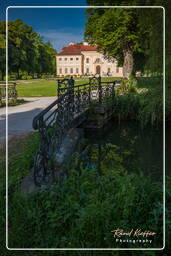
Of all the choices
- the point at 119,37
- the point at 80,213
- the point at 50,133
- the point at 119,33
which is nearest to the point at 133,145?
the point at 50,133

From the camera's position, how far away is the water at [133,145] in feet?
19.6

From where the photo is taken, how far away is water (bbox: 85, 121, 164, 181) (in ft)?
19.6

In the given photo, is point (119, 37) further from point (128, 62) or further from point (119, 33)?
point (128, 62)

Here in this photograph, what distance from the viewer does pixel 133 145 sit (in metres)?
7.89

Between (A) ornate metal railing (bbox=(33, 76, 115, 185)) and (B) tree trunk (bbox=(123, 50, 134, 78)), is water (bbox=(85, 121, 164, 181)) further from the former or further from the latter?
(B) tree trunk (bbox=(123, 50, 134, 78))

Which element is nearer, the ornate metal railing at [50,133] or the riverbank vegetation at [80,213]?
the riverbank vegetation at [80,213]

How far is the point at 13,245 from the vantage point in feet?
7.98

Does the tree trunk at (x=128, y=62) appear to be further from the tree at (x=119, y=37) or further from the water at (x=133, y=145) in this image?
the water at (x=133, y=145)

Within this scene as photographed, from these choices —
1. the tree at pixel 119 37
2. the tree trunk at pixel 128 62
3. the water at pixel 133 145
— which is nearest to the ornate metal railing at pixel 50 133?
the water at pixel 133 145

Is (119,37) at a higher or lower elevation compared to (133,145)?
higher

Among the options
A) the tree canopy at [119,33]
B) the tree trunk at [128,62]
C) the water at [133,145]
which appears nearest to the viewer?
the water at [133,145]

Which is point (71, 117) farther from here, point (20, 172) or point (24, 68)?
point (24, 68)

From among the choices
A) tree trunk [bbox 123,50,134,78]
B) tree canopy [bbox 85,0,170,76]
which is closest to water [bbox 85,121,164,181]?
tree canopy [bbox 85,0,170,76]

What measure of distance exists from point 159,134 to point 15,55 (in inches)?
707
